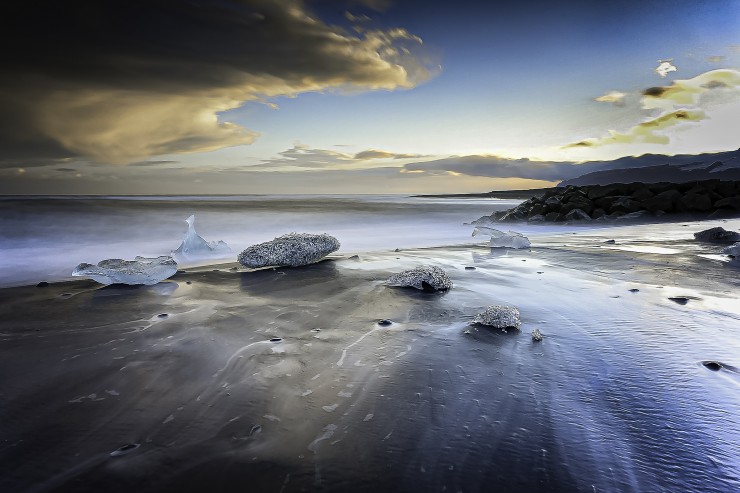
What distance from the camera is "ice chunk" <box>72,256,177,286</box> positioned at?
5.01 m

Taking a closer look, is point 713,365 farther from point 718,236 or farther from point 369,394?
point 718,236

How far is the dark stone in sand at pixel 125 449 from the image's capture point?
67.4 inches

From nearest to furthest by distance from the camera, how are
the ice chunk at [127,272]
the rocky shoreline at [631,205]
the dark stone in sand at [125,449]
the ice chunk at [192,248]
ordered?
the dark stone in sand at [125,449] → the ice chunk at [127,272] → the ice chunk at [192,248] → the rocky shoreline at [631,205]

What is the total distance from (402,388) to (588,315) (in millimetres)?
2358

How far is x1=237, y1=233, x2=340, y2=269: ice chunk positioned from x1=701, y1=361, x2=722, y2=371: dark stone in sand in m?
5.24

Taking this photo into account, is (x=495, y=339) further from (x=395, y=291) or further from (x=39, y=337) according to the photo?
(x=39, y=337)

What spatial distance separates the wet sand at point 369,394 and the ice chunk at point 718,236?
251 inches

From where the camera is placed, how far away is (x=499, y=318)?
3.32 meters

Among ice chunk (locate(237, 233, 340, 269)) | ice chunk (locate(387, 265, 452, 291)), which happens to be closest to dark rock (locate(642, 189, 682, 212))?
ice chunk (locate(237, 233, 340, 269))

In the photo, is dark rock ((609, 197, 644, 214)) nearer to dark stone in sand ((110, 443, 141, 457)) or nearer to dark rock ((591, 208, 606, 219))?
dark rock ((591, 208, 606, 219))

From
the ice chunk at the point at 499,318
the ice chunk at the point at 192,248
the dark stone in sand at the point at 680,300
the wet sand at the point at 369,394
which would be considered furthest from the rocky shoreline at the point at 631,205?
the ice chunk at the point at 499,318

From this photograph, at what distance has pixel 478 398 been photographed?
85.2 inches

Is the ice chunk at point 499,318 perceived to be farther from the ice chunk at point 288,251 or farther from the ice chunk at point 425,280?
the ice chunk at point 288,251

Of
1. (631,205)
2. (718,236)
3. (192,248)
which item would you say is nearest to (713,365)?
(192,248)
